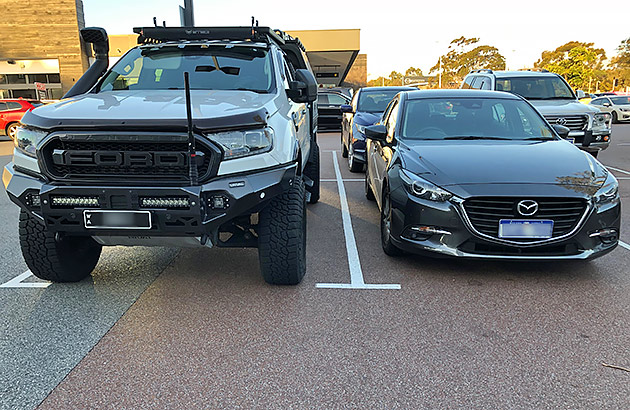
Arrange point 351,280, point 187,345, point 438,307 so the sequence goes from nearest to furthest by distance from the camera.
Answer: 1. point 187,345
2. point 438,307
3. point 351,280

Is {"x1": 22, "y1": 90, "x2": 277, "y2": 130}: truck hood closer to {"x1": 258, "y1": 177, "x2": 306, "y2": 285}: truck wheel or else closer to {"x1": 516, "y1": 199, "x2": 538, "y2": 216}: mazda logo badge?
{"x1": 258, "y1": 177, "x2": 306, "y2": 285}: truck wheel

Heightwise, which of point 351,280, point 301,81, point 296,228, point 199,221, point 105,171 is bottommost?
point 351,280

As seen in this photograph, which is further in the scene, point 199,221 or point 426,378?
point 199,221

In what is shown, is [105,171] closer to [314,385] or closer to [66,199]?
[66,199]

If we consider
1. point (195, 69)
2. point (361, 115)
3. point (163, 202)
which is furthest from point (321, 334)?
point (361, 115)

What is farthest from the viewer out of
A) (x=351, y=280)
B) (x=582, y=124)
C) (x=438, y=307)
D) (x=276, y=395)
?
(x=582, y=124)

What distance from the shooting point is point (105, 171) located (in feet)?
11.1

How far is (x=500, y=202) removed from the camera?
4023 millimetres

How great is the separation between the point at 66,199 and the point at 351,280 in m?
2.28

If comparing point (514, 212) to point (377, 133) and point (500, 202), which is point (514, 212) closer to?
point (500, 202)

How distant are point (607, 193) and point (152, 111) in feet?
11.9

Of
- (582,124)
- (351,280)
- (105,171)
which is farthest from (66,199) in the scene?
(582,124)

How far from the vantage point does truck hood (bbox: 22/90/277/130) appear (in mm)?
3283

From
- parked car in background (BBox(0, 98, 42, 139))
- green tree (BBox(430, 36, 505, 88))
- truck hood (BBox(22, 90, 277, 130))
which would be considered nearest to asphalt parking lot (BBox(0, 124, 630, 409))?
truck hood (BBox(22, 90, 277, 130))
